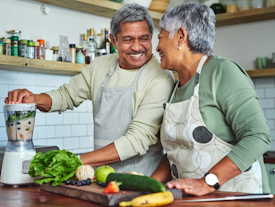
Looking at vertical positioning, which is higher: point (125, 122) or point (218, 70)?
point (218, 70)

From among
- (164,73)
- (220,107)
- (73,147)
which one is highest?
(164,73)

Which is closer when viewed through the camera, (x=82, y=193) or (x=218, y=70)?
(x=82, y=193)

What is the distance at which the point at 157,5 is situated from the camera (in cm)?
338

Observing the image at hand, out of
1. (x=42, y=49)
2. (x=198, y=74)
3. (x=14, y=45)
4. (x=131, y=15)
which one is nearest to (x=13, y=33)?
(x=14, y=45)

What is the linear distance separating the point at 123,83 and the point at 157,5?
1767mm

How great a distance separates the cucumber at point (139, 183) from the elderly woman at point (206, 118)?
12 centimetres

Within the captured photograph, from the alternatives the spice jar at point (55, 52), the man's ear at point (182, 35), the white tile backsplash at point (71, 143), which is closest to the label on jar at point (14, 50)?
the spice jar at point (55, 52)

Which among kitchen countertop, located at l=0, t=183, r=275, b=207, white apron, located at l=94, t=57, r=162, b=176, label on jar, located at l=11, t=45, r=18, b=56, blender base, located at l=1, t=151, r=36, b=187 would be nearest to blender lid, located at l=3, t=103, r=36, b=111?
blender base, located at l=1, t=151, r=36, b=187

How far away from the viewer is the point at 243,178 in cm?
141

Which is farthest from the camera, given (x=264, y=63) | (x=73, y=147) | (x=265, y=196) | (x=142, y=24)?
(x=264, y=63)

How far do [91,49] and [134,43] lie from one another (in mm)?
1312

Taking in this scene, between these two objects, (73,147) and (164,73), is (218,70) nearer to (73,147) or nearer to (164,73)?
(164,73)

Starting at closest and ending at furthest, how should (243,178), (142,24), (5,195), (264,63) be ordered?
(5,195)
(243,178)
(142,24)
(264,63)

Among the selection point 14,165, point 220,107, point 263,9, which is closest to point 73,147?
point 14,165
